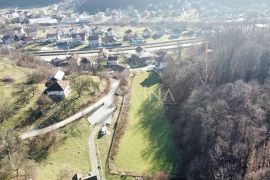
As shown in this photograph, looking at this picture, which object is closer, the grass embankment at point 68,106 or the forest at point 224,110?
the forest at point 224,110

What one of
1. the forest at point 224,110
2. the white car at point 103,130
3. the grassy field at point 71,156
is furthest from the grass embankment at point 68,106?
A: the forest at point 224,110

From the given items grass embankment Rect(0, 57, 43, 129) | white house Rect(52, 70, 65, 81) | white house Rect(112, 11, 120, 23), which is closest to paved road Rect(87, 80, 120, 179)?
white house Rect(52, 70, 65, 81)

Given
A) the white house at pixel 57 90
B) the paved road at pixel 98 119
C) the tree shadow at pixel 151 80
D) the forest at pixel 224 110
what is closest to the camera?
the forest at pixel 224 110

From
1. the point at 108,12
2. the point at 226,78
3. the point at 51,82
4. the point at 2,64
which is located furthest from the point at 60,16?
the point at 226,78

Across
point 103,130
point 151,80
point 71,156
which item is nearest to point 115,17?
point 151,80

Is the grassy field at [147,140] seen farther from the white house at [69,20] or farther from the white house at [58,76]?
the white house at [69,20]

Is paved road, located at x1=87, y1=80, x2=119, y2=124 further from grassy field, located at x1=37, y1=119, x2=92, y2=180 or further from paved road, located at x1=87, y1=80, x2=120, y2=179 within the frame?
grassy field, located at x1=37, y1=119, x2=92, y2=180

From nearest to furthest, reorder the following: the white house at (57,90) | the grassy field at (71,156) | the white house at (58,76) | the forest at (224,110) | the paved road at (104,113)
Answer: the forest at (224,110), the grassy field at (71,156), the paved road at (104,113), the white house at (57,90), the white house at (58,76)

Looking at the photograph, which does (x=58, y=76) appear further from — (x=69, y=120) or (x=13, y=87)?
(x=69, y=120)
